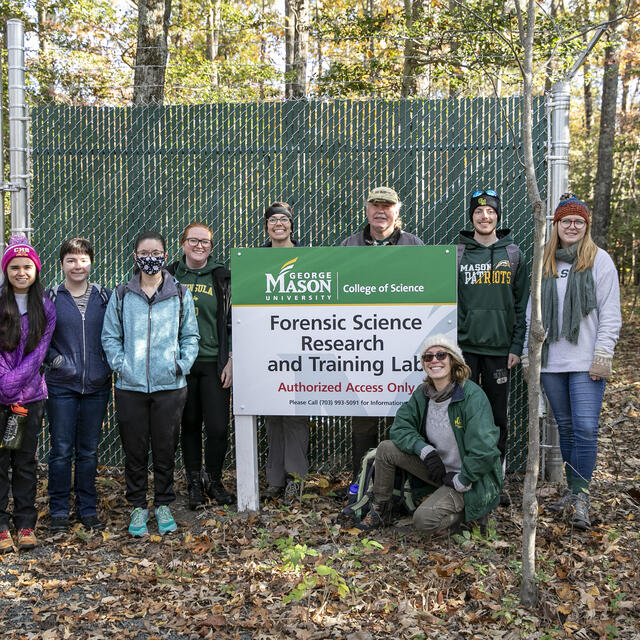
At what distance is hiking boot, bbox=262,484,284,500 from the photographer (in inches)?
201

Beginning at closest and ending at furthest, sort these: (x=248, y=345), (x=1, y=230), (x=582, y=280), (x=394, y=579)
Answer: (x=394, y=579) < (x=582, y=280) < (x=248, y=345) < (x=1, y=230)

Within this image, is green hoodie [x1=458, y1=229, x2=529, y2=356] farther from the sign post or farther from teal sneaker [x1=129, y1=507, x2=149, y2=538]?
teal sneaker [x1=129, y1=507, x2=149, y2=538]

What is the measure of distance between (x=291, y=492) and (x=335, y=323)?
4.50ft

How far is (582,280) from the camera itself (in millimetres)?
4441

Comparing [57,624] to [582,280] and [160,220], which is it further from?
[582,280]

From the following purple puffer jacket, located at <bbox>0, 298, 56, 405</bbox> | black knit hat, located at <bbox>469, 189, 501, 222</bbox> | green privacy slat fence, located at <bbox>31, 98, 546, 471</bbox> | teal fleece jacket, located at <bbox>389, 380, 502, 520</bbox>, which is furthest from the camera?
green privacy slat fence, located at <bbox>31, 98, 546, 471</bbox>

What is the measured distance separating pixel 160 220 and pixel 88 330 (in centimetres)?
154

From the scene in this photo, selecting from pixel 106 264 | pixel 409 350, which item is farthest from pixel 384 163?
pixel 106 264

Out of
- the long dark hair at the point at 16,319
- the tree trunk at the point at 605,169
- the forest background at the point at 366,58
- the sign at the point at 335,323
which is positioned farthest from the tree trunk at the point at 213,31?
the long dark hair at the point at 16,319

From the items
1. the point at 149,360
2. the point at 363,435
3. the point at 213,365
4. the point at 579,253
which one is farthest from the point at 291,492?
the point at 579,253

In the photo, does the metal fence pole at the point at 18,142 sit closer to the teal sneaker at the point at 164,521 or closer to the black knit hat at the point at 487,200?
the teal sneaker at the point at 164,521

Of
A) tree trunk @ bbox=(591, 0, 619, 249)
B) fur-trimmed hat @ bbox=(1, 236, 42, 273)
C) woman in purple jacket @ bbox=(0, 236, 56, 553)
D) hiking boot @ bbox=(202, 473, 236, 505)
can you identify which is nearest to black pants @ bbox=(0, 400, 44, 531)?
woman in purple jacket @ bbox=(0, 236, 56, 553)

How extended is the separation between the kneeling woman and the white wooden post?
33.3 inches

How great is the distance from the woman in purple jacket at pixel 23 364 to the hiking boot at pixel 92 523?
1.14ft
